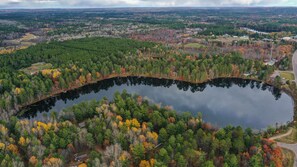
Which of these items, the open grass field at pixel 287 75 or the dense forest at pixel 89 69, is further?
the open grass field at pixel 287 75

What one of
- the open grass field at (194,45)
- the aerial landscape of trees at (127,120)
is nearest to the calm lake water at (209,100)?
the aerial landscape of trees at (127,120)

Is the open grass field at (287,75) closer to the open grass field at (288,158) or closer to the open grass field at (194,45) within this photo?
the open grass field at (288,158)

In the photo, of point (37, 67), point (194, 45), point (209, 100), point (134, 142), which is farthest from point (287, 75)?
point (37, 67)

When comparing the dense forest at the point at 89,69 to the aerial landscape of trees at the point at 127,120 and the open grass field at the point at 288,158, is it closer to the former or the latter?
the aerial landscape of trees at the point at 127,120

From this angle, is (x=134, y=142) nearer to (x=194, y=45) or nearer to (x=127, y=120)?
(x=127, y=120)

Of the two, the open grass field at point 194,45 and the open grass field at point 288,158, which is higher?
the open grass field at point 194,45

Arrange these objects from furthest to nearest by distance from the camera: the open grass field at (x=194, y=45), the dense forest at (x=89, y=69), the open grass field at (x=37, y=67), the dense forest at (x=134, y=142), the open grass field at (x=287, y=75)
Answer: the open grass field at (x=194, y=45) → the open grass field at (x=37, y=67) → the open grass field at (x=287, y=75) → the dense forest at (x=89, y=69) → the dense forest at (x=134, y=142)

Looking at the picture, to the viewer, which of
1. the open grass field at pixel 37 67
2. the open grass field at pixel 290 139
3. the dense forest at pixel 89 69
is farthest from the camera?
the open grass field at pixel 37 67

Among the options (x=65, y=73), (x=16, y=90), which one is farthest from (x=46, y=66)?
(x=16, y=90)
